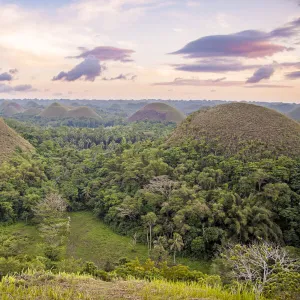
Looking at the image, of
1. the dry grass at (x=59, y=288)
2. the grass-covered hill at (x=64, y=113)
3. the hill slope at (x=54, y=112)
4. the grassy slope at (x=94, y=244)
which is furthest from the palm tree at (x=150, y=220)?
the hill slope at (x=54, y=112)

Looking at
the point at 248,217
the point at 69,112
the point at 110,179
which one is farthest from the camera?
the point at 69,112

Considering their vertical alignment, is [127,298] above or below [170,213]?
above

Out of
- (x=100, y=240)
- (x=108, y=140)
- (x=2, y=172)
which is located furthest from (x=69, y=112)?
(x=100, y=240)

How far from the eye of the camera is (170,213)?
2361 centimetres

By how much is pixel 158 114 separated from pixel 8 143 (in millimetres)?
92303

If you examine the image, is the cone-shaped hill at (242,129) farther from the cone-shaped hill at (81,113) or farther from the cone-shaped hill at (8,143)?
the cone-shaped hill at (81,113)

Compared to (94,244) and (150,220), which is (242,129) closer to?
(150,220)

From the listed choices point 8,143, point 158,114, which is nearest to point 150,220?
point 8,143

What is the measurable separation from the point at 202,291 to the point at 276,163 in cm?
2207

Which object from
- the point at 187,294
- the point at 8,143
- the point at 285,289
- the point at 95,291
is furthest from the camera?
the point at 8,143

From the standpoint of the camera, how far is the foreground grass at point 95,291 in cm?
679

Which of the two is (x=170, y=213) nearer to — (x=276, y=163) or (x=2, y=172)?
(x=276, y=163)

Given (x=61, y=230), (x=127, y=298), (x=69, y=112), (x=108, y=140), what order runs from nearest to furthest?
(x=127, y=298) < (x=61, y=230) < (x=108, y=140) < (x=69, y=112)

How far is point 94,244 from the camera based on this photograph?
2283cm
